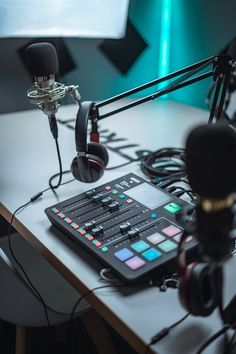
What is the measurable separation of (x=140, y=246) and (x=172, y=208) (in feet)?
0.44

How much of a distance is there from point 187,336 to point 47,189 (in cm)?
56

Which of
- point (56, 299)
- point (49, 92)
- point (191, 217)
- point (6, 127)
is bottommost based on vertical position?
point (56, 299)

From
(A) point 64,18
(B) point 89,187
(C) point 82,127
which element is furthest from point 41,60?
(A) point 64,18

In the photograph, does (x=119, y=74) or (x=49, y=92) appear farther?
(x=119, y=74)

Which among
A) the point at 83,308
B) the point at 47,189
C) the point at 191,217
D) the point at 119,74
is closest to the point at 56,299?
the point at 83,308

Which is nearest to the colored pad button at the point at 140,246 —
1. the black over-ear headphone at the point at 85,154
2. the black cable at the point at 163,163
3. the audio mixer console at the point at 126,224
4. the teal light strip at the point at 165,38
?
the audio mixer console at the point at 126,224

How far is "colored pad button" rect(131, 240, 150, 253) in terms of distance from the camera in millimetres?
688

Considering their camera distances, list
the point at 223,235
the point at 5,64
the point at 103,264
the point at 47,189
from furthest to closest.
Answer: the point at 5,64 < the point at 47,189 < the point at 103,264 < the point at 223,235

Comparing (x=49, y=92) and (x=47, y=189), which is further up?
(x=49, y=92)

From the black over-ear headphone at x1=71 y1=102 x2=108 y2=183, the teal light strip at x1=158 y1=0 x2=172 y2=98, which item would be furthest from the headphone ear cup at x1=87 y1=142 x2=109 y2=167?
the teal light strip at x1=158 y1=0 x2=172 y2=98

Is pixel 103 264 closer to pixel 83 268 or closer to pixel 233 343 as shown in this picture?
pixel 83 268

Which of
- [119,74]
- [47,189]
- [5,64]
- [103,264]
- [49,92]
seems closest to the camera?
[103,264]

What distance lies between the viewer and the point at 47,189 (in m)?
1.00

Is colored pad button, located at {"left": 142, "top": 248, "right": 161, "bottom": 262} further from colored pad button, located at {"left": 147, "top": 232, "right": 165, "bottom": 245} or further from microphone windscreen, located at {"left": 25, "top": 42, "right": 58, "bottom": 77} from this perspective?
microphone windscreen, located at {"left": 25, "top": 42, "right": 58, "bottom": 77}
